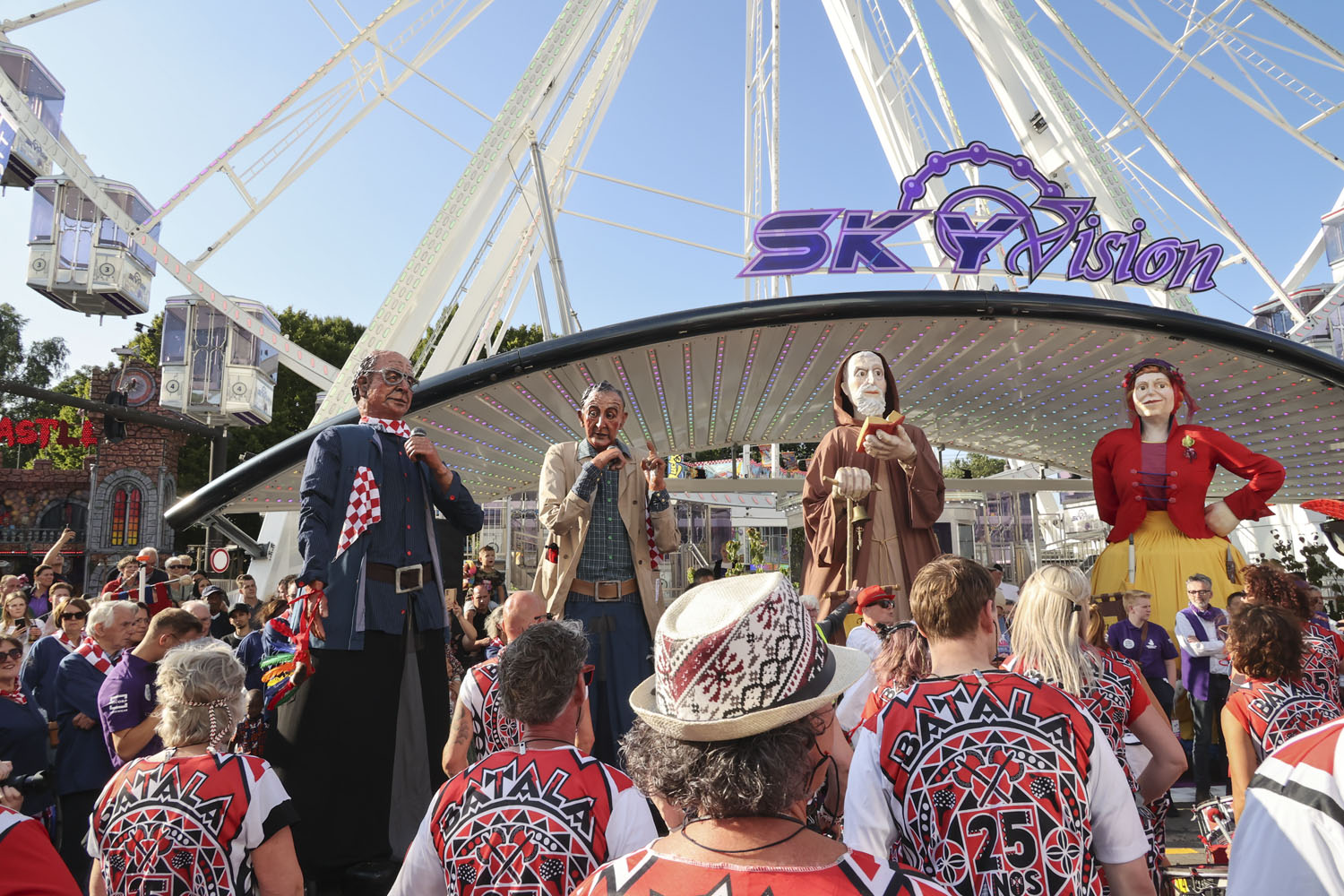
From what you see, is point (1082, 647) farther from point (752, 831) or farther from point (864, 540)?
point (864, 540)

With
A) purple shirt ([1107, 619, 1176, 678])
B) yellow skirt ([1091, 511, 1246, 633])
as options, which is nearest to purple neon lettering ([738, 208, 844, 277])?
yellow skirt ([1091, 511, 1246, 633])

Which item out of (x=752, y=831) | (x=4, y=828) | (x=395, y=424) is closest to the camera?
(x=752, y=831)

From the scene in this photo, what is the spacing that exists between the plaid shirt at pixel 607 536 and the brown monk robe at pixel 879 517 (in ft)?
4.08

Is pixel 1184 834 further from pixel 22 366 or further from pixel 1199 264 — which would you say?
pixel 22 366

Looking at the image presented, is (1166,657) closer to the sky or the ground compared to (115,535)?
closer to the ground

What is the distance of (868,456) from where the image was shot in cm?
546

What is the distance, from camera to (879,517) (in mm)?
5383

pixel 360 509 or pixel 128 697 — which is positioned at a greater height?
pixel 360 509

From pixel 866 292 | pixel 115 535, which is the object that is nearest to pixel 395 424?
pixel 866 292

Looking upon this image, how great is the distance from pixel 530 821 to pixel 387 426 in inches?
101

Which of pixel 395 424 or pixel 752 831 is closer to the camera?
pixel 752 831

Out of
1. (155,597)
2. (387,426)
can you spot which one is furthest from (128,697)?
(155,597)

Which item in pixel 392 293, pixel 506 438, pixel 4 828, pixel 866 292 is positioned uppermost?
pixel 392 293

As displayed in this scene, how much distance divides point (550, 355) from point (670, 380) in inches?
93.8
